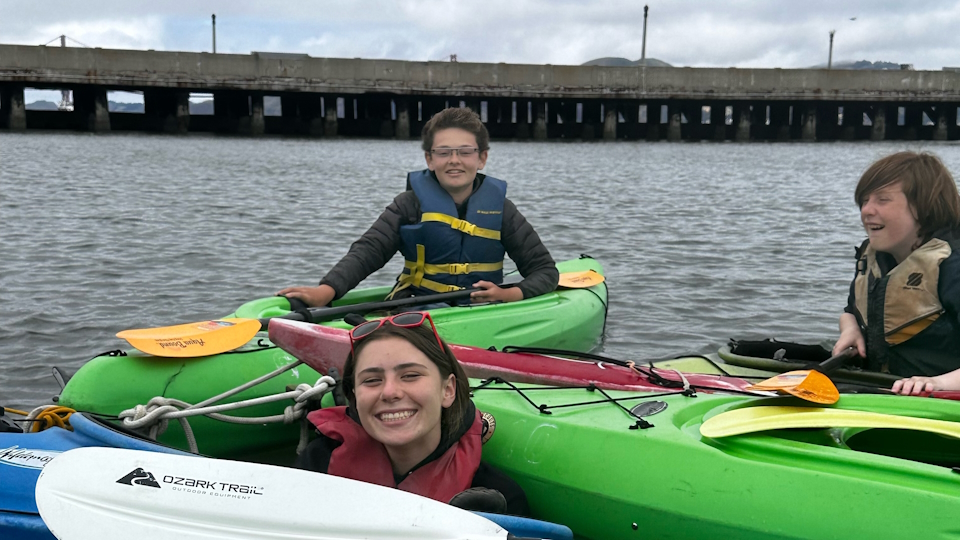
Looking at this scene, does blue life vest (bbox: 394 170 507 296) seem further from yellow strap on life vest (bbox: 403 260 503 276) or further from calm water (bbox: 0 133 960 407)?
calm water (bbox: 0 133 960 407)

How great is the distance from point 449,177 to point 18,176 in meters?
13.6

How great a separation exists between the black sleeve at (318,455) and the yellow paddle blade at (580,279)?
3.10 metres

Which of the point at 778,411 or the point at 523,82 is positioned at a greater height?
the point at 523,82

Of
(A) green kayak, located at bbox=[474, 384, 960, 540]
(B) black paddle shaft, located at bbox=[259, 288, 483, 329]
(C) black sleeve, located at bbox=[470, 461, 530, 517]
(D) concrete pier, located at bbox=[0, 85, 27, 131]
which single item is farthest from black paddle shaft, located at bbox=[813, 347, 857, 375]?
(D) concrete pier, located at bbox=[0, 85, 27, 131]

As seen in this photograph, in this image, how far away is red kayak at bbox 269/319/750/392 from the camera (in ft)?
11.3

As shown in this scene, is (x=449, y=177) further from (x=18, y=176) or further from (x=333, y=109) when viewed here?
(x=333, y=109)

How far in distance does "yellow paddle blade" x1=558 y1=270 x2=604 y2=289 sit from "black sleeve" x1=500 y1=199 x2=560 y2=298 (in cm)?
49

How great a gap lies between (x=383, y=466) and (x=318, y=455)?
8.0 inches

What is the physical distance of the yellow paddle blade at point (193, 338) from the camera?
3.59m

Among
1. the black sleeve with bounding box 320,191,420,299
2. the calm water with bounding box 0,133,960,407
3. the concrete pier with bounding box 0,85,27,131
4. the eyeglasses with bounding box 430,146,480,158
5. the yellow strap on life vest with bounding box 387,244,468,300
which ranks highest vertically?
the concrete pier with bounding box 0,85,27,131

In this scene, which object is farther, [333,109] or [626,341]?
[333,109]

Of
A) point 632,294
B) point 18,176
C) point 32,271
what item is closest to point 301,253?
point 32,271

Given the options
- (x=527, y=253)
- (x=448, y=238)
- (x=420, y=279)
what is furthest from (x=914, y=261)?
(x=420, y=279)

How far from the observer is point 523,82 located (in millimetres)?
31859
